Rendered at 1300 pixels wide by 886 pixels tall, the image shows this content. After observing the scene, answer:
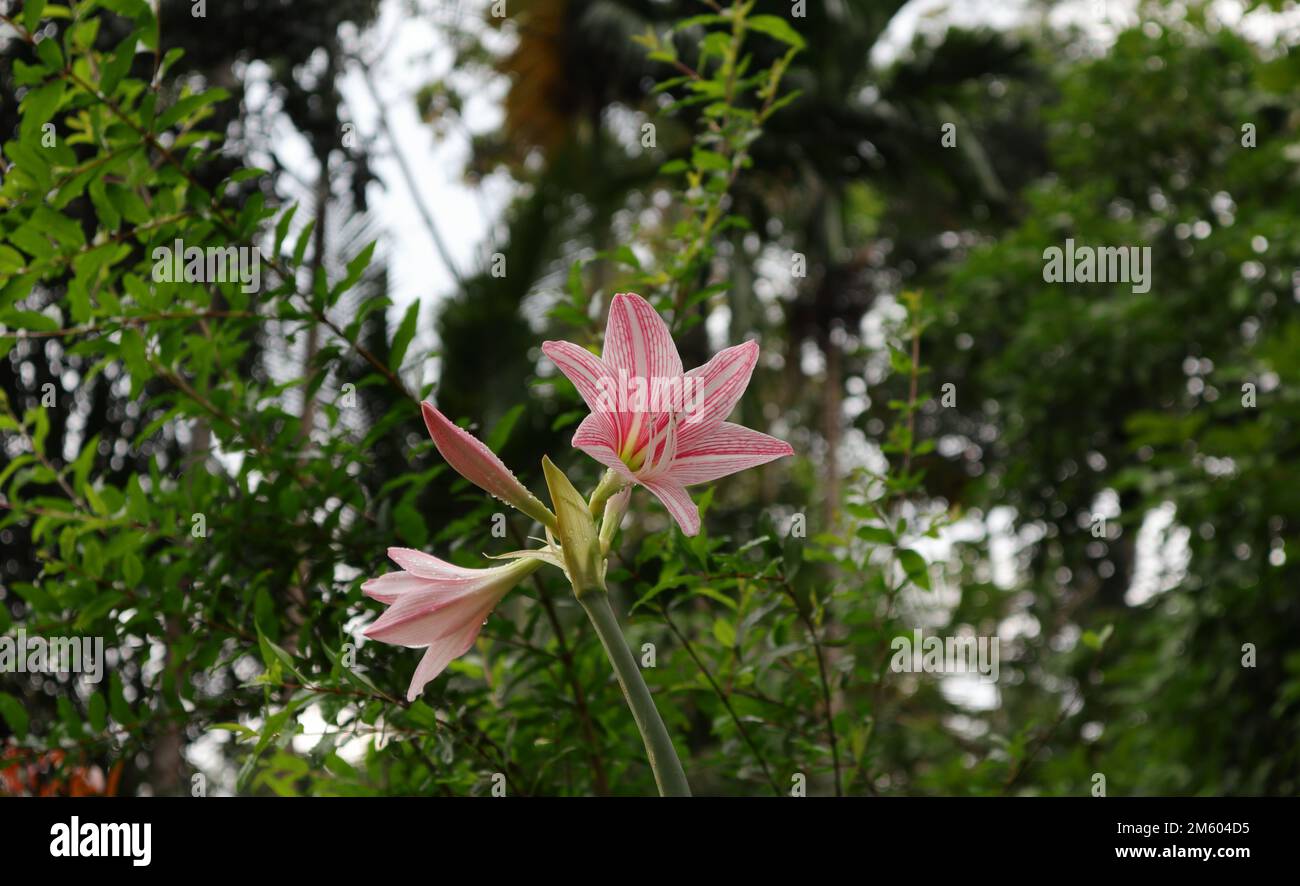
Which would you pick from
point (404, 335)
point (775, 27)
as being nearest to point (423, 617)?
point (404, 335)

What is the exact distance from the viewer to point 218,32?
11.1 feet

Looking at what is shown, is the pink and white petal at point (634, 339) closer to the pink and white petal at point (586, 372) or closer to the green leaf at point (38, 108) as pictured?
the pink and white petal at point (586, 372)

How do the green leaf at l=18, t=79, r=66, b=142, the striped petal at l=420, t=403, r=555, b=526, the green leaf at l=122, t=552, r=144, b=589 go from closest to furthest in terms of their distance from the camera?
the striped petal at l=420, t=403, r=555, b=526 → the green leaf at l=18, t=79, r=66, b=142 → the green leaf at l=122, t=552, r=144, b=589

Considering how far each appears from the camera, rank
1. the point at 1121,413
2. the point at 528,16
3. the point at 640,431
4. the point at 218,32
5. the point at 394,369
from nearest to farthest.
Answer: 1. the point at 640,431
2. the point at 394,369
3. the point at 218,32
4. the point at 1121,413
5. the point at 528,16

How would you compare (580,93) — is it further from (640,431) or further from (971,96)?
(640,431)

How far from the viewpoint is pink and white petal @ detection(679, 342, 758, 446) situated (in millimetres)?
676

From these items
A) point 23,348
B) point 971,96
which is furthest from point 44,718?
point 971,96

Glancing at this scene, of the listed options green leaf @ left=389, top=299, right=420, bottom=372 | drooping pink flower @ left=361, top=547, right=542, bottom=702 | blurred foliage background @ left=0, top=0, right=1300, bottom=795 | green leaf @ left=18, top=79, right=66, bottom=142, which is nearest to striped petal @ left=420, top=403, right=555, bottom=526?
drooping pink flower @ left=361, top=547, right=542, bottom=702

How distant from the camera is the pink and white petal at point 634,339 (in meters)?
0.66

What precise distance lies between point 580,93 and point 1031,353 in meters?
4.59

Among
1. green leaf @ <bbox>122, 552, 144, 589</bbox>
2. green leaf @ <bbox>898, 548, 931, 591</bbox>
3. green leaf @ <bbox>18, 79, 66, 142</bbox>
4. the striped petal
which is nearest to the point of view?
the striped petal

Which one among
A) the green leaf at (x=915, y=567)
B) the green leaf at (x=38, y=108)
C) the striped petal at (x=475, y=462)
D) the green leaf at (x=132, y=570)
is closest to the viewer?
the striped petal at (x=475, y=462)

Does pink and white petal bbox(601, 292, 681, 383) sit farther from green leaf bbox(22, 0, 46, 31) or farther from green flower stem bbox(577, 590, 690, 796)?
green leaf bbox(22, 0, 46, 31)

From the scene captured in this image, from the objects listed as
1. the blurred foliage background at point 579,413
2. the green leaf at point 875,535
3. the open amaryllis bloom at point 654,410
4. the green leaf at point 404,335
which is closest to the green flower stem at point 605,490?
the open amaryllis bloom at point 654,410
